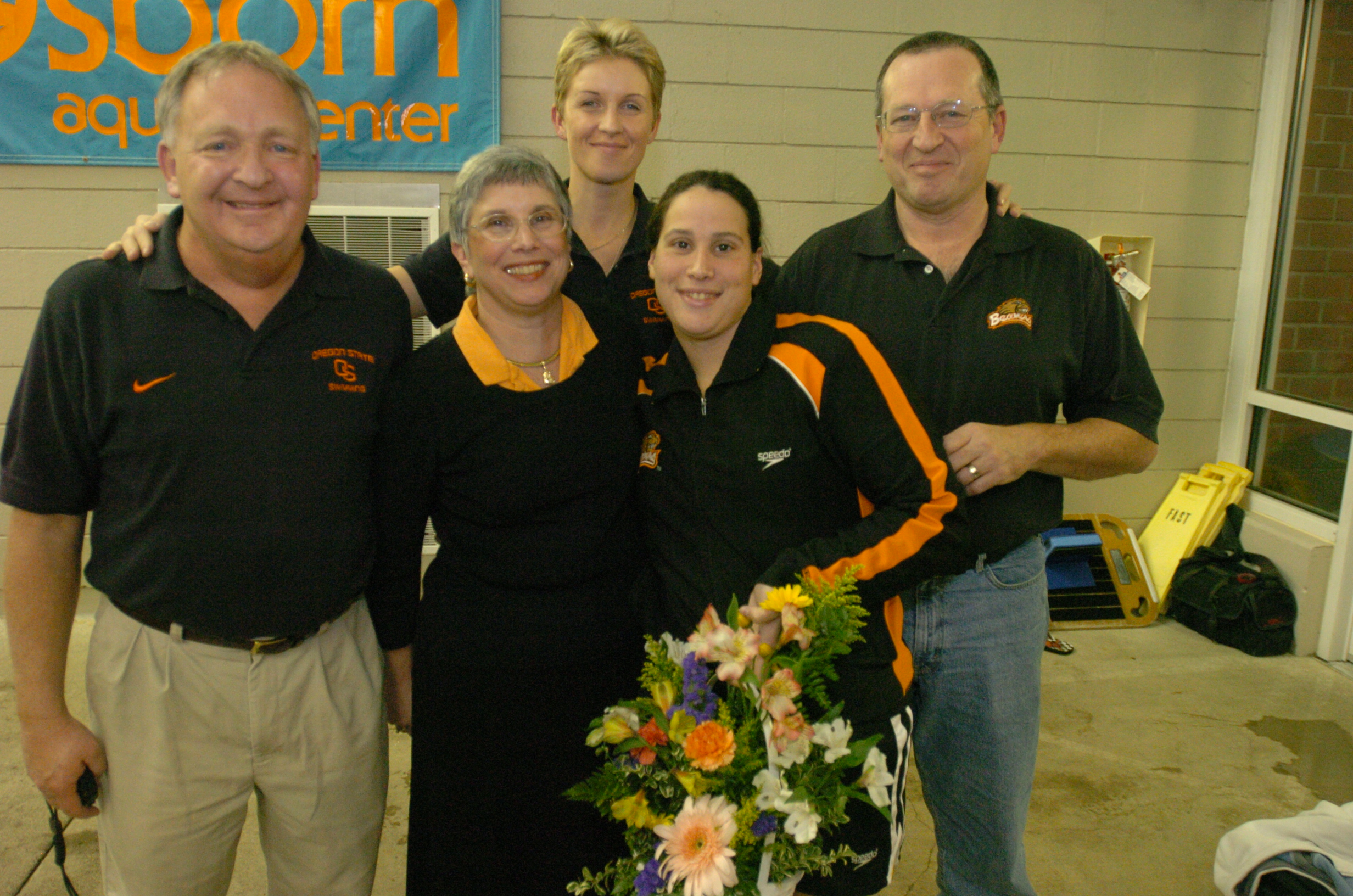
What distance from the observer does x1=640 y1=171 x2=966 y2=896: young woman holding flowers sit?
4.74 ft

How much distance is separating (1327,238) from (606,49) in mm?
3520

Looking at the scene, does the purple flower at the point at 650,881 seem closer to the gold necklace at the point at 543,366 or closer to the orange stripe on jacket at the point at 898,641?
the orange stripe on jacket at the point at 898,641

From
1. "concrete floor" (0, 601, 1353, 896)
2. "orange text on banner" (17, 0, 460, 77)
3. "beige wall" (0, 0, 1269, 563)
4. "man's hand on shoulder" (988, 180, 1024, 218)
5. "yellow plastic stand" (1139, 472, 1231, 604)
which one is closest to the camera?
"man's hand on shoulder" (988, 180, 1024, 218)

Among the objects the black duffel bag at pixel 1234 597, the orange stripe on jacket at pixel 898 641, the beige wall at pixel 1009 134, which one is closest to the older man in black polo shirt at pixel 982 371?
the orange stripe on jacket at pixel 898 641

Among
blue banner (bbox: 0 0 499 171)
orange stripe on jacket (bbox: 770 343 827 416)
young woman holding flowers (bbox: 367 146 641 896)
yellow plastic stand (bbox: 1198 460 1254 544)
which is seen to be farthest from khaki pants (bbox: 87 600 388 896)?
yellow plastic stand (bbox: 1198 460 1254 544)

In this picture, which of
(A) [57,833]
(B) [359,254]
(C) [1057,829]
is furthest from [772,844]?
(B) [359,254]

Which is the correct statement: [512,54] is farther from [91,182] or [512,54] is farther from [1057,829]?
[1057,829]

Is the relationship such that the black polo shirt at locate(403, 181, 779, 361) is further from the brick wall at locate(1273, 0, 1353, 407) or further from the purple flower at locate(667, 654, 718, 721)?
the brick wall at locate(1273, 0, 1353, 407)

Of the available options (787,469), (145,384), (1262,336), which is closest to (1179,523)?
(1262,336)

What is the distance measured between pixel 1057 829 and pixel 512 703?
1853 mm

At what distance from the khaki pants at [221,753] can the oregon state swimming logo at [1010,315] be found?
4.19 feet

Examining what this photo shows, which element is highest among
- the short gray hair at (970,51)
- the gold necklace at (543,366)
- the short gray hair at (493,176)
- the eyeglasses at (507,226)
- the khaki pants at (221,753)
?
the short gray hair at (970,51)

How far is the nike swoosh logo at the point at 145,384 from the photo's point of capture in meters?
1.44

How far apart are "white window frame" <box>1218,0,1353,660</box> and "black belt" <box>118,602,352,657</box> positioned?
3862mm
